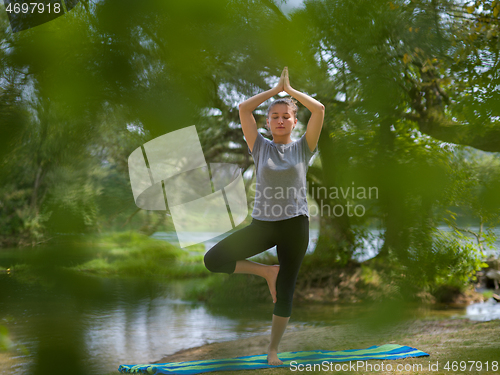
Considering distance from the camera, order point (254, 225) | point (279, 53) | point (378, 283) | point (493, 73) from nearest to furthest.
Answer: point (254, 225) → point (493, 73) → point (279, 53) → point (378, 283)

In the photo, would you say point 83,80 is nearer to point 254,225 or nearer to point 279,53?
point 279,53

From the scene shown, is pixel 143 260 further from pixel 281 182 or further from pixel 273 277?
pixel 281 182

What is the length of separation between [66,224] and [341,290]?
2.85 m

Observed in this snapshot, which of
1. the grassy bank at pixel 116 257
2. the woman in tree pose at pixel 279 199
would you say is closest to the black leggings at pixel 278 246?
the woman in tree pose at pixel 279 199

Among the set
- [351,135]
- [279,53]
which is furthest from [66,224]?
[351,135]

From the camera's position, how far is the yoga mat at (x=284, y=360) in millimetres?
1964

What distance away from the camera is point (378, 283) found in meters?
3.87

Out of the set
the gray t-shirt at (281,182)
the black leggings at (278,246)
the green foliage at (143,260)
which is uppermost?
the gray t-shirt at (281,182)

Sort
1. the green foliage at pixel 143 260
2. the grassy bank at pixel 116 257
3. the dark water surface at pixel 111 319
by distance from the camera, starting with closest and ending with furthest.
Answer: the dark water surface at pixel 111 319 < the grassy bank at pixel 116 257 < the green foliage at pixel 143 260

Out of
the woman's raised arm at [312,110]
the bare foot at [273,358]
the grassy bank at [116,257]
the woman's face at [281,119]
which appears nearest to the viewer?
the woman's raised arm at [312,110]

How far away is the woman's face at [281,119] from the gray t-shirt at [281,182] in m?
0.07

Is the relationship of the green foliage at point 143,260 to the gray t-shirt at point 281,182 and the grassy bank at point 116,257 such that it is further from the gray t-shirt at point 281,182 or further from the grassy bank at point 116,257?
the gray t-shirt at point 281,182

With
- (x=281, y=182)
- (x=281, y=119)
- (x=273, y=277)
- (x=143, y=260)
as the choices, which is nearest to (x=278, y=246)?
(x=273, y=277)

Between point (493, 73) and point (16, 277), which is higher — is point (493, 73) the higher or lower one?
the higher one
